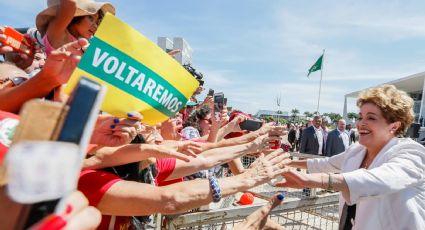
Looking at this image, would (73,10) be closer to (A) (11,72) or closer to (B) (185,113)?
(A) (11,72)

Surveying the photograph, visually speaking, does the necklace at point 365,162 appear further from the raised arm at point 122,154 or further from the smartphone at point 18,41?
the smartphone at point 18,41

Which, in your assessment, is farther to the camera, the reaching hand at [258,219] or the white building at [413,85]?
the white building at [413,85]

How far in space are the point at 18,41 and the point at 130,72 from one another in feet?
2.74

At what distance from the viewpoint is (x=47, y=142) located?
0.64 m

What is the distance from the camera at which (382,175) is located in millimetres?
2199

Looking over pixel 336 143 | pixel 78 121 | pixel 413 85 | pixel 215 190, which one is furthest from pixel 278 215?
pixel 413 85

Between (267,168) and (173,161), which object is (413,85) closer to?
(173,161)

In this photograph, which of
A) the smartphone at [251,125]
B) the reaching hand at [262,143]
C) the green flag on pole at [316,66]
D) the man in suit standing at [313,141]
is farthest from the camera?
the green flag on pole at [316,66]

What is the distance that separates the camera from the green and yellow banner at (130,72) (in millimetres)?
1573

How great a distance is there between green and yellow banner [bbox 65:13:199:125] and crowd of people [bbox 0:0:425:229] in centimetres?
7

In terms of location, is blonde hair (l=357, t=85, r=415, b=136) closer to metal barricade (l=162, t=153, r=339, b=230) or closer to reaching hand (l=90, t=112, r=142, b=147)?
metal barricade (l=162, t=153, r=339, b=230)

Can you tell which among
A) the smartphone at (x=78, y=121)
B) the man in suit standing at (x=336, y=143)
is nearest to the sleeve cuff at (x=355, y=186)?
the smartphone at (x=78, y=121)

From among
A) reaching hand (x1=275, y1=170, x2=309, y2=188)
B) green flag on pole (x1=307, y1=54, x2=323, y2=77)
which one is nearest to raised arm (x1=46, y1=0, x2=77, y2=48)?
reaching hand (x1=275, y1=170, x2=309, y2=188)

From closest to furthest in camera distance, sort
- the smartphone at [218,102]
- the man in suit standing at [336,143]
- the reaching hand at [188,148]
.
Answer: the reaching hand at [188,148] → the smartphone at [218,102] → the man in suit standing at [336,143]
